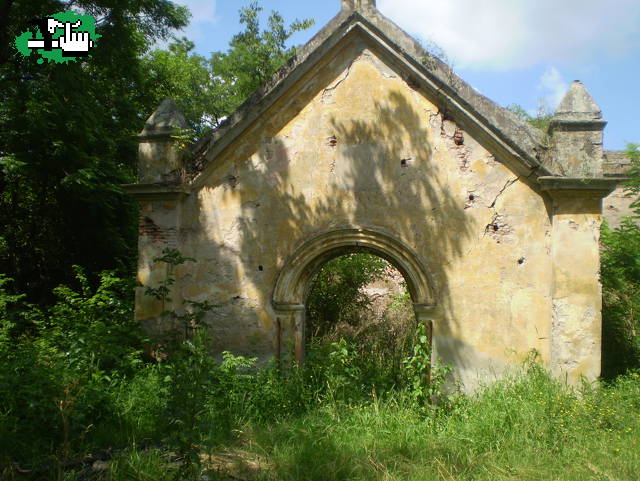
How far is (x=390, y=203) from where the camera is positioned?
6746mm

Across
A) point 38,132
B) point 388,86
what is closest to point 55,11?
point 38,132

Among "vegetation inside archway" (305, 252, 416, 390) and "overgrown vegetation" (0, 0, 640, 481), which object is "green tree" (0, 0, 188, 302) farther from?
"vegetation inside archway" (305, 252, 416, 390)

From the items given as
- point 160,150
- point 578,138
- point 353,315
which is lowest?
point 353,315

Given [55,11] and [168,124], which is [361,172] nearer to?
[168,124]

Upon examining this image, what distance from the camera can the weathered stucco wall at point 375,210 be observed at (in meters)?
6.42

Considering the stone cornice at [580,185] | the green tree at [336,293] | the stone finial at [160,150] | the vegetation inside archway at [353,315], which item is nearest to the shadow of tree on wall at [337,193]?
the stone finial at [160,150]

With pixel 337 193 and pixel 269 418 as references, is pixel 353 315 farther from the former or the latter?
pixel 269 418

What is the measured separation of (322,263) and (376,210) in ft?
3.47

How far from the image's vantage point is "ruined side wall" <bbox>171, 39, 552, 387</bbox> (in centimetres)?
642

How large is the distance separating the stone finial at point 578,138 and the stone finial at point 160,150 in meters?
4.84

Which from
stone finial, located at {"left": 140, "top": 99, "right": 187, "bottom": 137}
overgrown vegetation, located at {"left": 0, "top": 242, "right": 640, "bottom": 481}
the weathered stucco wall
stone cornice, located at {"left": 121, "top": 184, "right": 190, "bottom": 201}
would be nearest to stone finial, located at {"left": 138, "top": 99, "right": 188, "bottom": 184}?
stone finial, located at {"left": 140, "top": 99, "right": 187, "bottom": 137}

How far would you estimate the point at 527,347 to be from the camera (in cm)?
632

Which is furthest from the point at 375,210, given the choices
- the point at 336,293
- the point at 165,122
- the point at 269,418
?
the point at 336,293

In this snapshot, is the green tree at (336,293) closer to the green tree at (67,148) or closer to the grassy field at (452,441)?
the green tree at (67,148)
